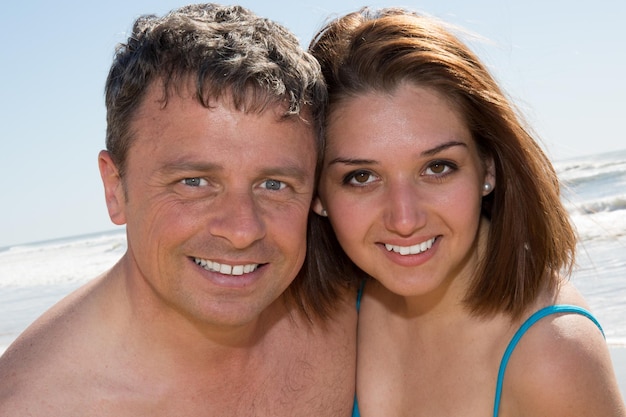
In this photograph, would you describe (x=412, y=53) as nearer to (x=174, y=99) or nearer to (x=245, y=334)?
(x=174, y=99)

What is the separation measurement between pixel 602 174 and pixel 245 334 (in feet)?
72.2

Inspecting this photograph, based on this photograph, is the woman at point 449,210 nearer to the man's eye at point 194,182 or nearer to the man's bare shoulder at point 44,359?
the man's eye at point 194,182

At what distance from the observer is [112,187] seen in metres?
3.33

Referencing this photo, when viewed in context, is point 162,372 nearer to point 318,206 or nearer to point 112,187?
point 112,187

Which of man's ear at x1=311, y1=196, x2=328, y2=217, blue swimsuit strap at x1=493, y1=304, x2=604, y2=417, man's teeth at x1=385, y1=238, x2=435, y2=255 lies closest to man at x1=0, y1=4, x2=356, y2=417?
man's ear at x1=311, y1=196, x2=328, y2=217

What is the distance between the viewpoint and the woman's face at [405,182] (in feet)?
10.3

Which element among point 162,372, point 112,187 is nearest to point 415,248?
point 162,372

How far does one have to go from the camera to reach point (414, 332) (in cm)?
378

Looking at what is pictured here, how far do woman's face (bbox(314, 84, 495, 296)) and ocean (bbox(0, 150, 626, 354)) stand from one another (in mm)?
796

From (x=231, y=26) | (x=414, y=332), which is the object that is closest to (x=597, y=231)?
(x=414, y=332)

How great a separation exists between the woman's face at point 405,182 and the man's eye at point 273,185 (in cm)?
30

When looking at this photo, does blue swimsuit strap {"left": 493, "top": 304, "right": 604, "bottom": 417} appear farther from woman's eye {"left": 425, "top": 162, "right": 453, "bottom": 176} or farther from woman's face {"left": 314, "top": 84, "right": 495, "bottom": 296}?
woman's eye {"left": 425, "top": 162, "right": 453, "bottom": 176}

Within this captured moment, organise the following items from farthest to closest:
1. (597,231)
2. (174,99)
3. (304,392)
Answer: (597,231) → (304,392) → (174,99)

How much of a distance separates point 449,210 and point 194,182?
1141mm
